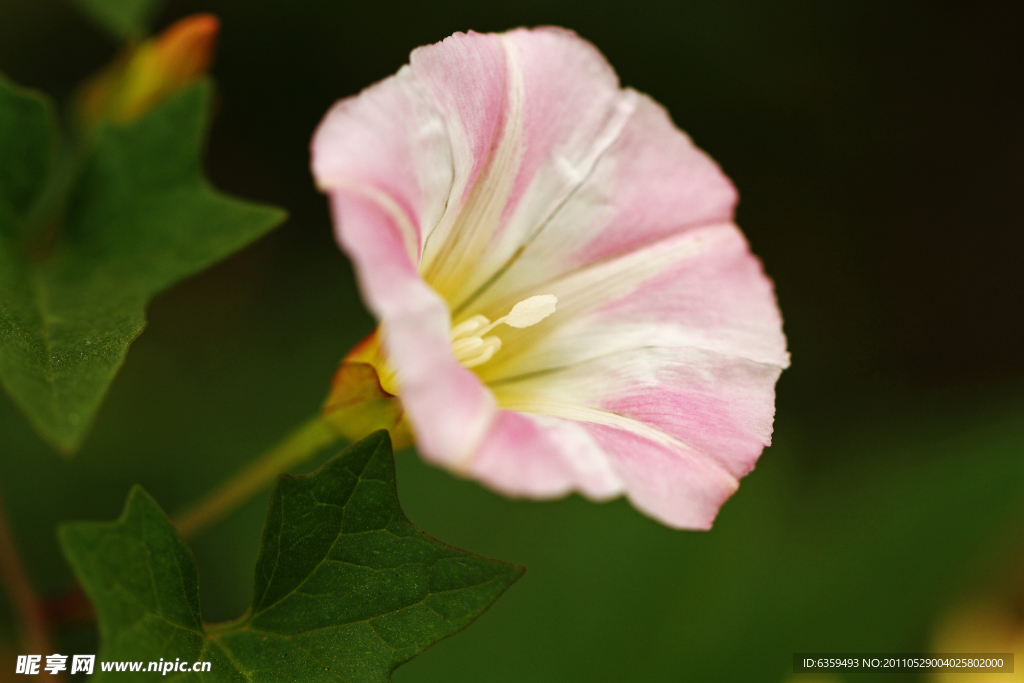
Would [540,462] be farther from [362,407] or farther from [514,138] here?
[514,138]

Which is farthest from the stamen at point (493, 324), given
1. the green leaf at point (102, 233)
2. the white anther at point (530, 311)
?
the green leaf at point (102, 233)

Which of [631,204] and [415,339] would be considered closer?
[415,339]

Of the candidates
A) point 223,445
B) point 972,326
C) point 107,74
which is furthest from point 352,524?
point 972,326

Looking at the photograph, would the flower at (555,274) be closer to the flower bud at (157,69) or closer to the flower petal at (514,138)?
the flower petal at (514,138)

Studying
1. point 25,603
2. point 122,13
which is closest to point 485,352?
point 25,603

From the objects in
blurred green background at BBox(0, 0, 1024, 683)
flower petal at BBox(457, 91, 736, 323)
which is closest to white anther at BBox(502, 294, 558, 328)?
flower petal at BBox(457, 91, 736, 323)

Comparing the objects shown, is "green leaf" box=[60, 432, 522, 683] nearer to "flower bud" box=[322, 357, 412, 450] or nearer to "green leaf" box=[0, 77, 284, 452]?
"flower bud" box=[322, 357, 412, 450]
